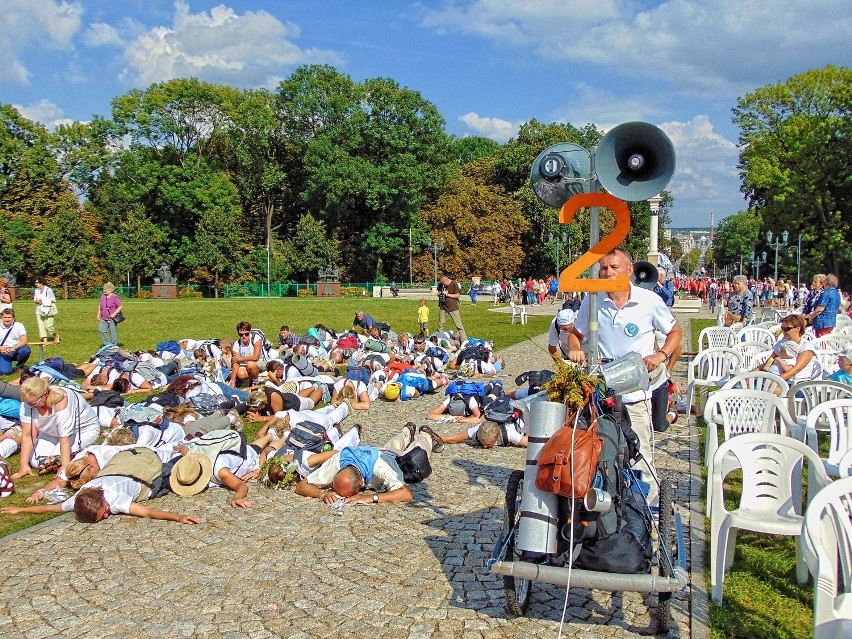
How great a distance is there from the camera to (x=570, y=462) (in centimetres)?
396

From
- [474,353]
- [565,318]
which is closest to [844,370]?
[565,318]

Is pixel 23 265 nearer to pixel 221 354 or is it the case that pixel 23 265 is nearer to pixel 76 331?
pixel 76 331

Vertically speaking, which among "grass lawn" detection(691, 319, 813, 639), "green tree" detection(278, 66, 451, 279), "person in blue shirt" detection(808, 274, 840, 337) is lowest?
"grass lawn" detection(691, 319, 813, 639)

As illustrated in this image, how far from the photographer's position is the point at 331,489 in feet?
24.4

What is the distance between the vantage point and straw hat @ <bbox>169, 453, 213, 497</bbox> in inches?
292

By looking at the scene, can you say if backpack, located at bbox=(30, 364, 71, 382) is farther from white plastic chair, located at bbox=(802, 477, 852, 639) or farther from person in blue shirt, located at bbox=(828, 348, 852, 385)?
white plastic chair, located at bbox=(802, 477, 852, 639)

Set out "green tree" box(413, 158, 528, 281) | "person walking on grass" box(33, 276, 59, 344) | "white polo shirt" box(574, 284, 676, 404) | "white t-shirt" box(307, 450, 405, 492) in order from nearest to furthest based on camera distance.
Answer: "white polo shirt" box(574, 284, 676, 404) → "white t-shirt" box(307, 450, 405, 492) → "person walking on grass" box(33, 276, 59, 344) → "green tree" box(413, 158, 528, 281)

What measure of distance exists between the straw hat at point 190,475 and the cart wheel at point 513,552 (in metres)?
3.93

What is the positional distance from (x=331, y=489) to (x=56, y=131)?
2644 inches

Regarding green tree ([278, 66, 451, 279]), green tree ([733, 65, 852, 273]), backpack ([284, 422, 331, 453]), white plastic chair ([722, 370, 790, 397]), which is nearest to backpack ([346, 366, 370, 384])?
backpack ([284, 422, 331, 453])

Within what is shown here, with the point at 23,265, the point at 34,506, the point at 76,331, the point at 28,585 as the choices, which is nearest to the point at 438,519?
the point at 28,585

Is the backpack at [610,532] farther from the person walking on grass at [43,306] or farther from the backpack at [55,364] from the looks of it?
the person walking on grass at [43,306]

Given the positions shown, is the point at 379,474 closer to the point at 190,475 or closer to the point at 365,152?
the point at 190,475

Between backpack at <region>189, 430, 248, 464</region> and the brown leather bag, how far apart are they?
15.4 feet
